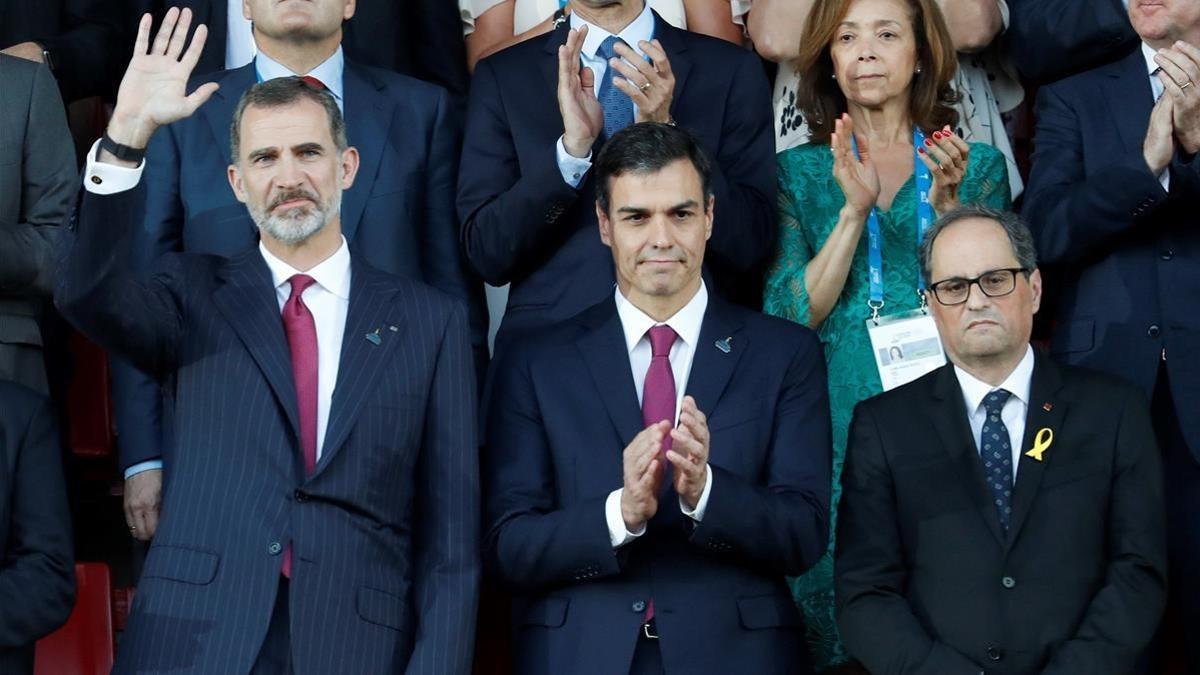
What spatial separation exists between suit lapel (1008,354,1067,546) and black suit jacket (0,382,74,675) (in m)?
1.90

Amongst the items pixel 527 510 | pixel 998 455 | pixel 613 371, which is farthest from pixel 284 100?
pixel 998 455

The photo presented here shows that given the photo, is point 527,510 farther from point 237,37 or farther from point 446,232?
point 237,37

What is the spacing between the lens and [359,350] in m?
3.92

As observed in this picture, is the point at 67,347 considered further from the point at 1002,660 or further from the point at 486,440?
the point at 1002,660

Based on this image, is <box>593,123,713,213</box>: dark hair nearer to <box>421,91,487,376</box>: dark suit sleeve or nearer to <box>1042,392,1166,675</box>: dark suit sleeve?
<box>421,91,487,376</box>: dark suit sleeve

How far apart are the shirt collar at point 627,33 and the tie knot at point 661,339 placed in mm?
907

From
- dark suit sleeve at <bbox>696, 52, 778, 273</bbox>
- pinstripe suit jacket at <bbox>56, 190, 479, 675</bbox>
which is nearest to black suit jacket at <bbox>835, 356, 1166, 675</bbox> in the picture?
dark suit sleeve at <bbox>696, 52, 778, 273</bbox>

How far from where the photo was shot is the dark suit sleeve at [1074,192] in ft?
14.6

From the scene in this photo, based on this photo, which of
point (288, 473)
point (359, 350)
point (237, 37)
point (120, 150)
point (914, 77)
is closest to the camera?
point (120, 150)

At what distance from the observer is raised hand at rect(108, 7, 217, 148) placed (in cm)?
367

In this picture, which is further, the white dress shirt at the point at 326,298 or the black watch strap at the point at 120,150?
the white dress shirt at the point at 326,298

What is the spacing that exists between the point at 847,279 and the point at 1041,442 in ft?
2.73

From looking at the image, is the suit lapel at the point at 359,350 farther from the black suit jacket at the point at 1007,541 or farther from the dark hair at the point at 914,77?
the dark hair at the point at 914,77

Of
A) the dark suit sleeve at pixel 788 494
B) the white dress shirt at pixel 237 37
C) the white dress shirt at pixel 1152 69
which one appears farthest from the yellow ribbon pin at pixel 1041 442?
the white dress shirt at pixel 237 37
